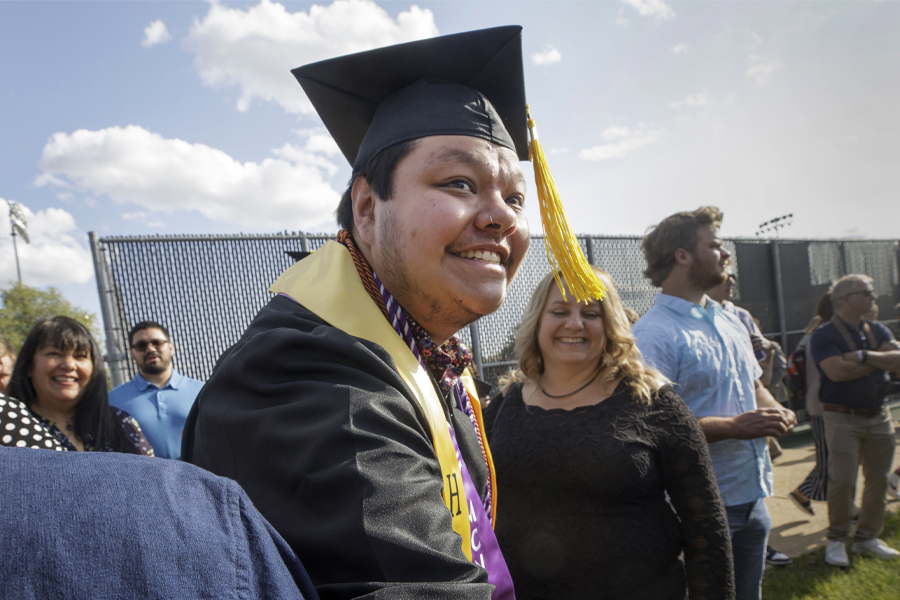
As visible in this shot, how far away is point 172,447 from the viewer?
360 cm

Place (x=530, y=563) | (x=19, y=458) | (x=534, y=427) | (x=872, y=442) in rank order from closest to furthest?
1. (x=19, y=458)
2. (x=530, y=563)
3. (x=534, y=427)
4. (x=872, y=442)

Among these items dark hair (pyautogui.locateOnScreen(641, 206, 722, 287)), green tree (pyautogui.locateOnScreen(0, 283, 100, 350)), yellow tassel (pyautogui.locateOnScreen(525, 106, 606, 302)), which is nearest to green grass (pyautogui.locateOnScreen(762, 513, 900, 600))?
dark hair (pyautogui.locateOnScreen(641, 206, 722, 287))

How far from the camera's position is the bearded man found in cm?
254

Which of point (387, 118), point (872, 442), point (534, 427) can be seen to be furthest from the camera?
point (872, 442)

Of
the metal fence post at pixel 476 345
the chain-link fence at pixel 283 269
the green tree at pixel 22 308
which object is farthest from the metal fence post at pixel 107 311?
the green tree at pixel 22 308

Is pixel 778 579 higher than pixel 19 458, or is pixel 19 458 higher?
pixel 19 458

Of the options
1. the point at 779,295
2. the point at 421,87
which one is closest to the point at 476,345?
the point at 421,87

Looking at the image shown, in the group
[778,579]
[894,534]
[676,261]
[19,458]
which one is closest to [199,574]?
[19,458]

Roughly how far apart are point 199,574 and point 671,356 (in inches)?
106

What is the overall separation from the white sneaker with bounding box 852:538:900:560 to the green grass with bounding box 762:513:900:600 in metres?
0.05

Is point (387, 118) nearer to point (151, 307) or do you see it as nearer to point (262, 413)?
point (262, 413)

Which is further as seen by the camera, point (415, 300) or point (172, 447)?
point (172, 447)

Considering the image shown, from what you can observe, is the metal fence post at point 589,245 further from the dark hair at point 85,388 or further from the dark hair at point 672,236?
the dark hair at point 85,388

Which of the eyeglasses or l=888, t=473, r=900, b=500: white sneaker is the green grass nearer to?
l=888, t=473, r=900, b=500: white sneaker
